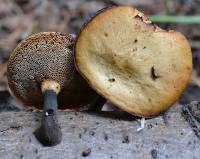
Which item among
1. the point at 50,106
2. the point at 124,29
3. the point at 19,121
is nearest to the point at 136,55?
the point at 124,29

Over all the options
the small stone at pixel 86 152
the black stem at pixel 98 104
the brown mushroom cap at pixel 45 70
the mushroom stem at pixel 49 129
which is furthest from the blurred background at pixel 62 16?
the small stone at pixel 86 152

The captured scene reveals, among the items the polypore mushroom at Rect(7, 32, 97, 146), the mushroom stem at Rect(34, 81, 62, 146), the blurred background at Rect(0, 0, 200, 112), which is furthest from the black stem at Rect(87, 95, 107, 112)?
the blurred background at Rect(0, 0, 200, 112)

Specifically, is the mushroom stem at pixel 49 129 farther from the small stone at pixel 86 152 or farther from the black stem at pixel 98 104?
the black stem at pixel 98 104

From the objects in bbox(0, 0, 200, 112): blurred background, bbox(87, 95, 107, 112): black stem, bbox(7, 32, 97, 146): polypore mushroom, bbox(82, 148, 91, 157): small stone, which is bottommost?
bbox(82, 148, 91, 157): small stone

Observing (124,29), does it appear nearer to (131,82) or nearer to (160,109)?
(131,82)

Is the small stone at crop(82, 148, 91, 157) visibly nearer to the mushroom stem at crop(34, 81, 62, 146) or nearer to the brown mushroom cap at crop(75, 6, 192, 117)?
the mushroom stem at crop(34, 81, 62, 146)

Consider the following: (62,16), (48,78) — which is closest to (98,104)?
(48,78)
